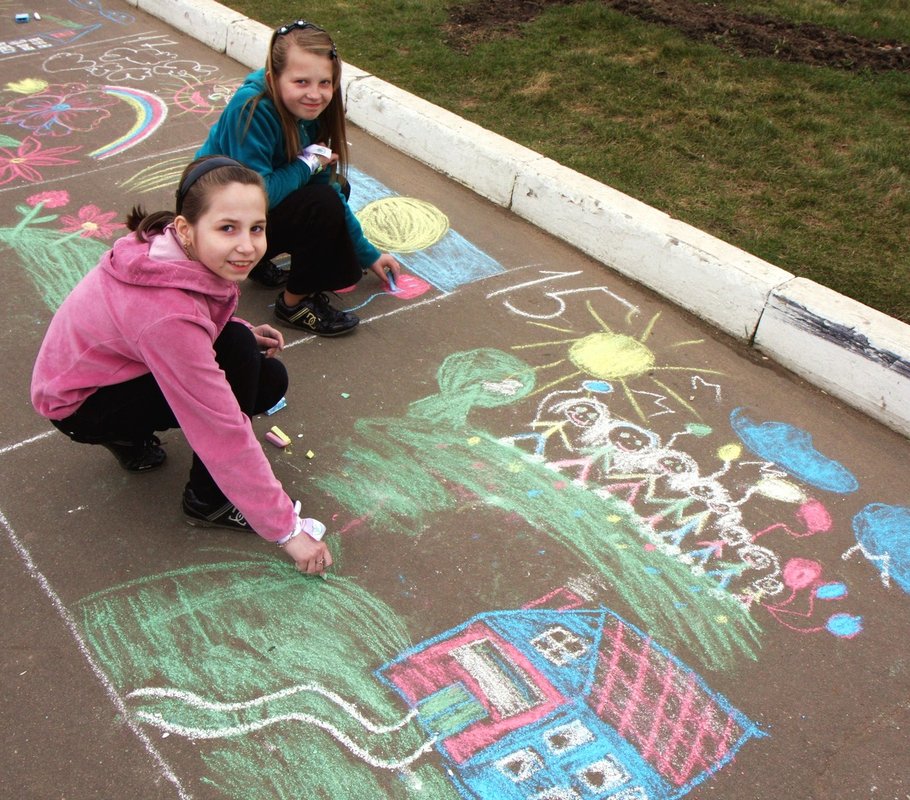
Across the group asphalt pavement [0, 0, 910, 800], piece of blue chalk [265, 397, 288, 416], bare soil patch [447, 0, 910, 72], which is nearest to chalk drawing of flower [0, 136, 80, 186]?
asphalt pavement [0, 0, 910, 800]

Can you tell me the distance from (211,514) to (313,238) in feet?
4.20

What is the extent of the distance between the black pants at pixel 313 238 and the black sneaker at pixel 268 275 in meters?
0.28

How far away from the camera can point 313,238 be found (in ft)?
10.6

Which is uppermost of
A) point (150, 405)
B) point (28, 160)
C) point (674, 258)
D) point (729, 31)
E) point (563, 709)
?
point (729, 31)

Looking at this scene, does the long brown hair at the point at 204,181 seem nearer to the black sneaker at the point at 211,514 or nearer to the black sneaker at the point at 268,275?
the black sneaker at the point at 211,514

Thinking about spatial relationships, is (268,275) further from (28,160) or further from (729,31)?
(729,31)

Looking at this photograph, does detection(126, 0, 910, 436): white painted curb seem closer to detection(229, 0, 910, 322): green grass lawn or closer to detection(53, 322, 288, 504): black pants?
detection(229, 0, 910, 322): green grass lawn

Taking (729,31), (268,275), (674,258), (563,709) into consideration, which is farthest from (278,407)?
(729,31)

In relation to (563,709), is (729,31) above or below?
above

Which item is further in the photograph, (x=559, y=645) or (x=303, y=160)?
(x=303, y=160)

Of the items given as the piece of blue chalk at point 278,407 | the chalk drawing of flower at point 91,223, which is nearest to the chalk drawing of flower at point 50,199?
the chalk drawing of flower at point 91,223

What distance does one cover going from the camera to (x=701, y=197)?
4223 millimetres

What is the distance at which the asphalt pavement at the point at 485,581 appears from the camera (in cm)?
192

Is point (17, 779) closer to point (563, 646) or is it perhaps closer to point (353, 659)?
point (353, 659)
